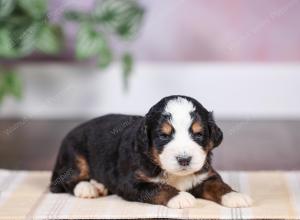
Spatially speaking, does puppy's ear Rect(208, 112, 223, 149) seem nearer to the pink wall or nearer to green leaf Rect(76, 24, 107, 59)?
green leaf Rect(76, 24, 107, 59)

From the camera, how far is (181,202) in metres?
2.59

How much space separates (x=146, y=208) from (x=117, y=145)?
0.34 metres

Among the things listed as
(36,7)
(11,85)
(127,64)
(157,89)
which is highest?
(36,7)

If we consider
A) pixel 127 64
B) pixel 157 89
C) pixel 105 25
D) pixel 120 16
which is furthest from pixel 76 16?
pixel 157 89

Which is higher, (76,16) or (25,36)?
(76,16)

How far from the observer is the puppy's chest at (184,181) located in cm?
270

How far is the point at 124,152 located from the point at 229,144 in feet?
5.54

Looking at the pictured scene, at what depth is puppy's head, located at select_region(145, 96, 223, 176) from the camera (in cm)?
251

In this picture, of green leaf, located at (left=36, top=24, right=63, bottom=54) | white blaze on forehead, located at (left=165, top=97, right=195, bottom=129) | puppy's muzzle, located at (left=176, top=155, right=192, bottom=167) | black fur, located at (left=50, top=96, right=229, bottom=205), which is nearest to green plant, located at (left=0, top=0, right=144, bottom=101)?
green leaf, located at (left=36, top=24, right=63, bottom=54)

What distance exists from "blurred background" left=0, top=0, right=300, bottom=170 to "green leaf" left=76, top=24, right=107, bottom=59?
0.01 meters

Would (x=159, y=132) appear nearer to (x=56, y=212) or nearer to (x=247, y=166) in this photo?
(x=56, y=212)

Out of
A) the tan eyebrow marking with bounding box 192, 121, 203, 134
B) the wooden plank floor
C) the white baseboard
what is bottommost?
the wooden plank floor

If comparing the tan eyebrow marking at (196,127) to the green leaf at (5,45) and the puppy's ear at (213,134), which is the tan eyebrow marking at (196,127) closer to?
the puppy's ear at (213,134)

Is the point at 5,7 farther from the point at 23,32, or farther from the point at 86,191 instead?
the point at 86,191
